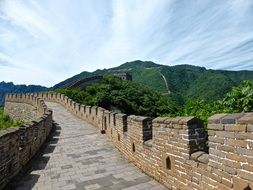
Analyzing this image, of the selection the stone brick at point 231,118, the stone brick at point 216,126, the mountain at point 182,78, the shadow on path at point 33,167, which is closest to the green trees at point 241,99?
the stone brick at point 216,126

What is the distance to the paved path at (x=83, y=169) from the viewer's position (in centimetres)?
650

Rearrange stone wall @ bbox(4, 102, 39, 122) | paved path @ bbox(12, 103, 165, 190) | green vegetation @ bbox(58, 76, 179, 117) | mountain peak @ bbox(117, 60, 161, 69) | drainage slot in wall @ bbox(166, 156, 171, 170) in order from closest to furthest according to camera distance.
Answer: drainage slot in wall @ bbox(166, 156, 171, 170), paved path @ bbox(12, 103, 165, 190), stone wall @ bbox(4, 102, 39, 122), green vegetation @ bbox(58, 76, 179, 117), mountain peak @ bbox(117, 60, 161, 69)

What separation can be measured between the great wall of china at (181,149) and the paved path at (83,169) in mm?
286

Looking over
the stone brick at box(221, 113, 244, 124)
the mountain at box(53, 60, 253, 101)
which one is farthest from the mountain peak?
the stone brick at box(221, 113, 244, 124)

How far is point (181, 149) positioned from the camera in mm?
5180

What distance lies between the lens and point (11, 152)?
712 centimetres

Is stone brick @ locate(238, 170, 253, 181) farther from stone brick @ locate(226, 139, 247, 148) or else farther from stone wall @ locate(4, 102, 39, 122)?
stone wall @ locate(4, 102, 39, 122)

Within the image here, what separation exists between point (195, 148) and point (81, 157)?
5111mm

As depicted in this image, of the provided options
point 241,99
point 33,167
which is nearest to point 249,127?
point 241,99

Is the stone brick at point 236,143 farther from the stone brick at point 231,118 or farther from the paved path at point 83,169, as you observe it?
the paved path at point 83,169

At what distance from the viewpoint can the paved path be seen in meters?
6.50

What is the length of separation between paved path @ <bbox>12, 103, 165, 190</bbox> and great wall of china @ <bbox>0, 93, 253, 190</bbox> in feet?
0.94

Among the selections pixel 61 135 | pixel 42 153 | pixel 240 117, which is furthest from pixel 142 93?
pixel 240 117

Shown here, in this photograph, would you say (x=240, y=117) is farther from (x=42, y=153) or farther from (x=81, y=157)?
(x=42, y=153)
